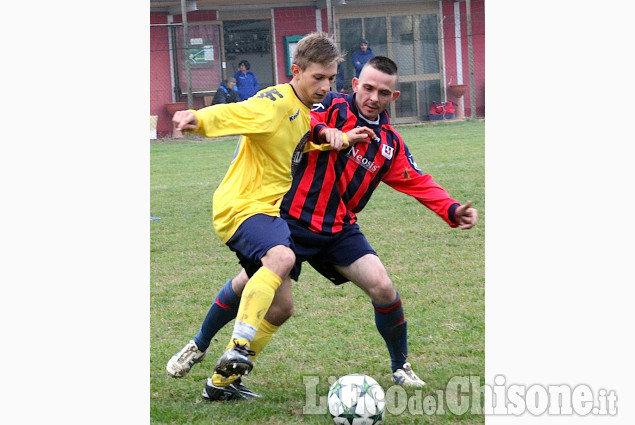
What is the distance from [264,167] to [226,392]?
1.02m

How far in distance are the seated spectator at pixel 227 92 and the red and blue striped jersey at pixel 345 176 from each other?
12726mm

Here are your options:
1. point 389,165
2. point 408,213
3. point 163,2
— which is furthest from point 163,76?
point 389,165

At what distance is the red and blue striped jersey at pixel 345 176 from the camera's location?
12.5 ft

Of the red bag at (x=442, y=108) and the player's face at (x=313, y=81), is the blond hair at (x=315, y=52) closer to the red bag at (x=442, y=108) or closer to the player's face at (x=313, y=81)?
the player's face at (x=313, y=81)

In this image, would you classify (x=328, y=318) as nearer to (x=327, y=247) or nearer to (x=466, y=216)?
(x=327, y=247)

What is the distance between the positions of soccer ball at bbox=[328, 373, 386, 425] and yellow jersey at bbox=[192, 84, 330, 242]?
80 centimetres

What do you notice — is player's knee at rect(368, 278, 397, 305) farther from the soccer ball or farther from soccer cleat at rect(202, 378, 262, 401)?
soccer cleat at rect(202, 378, 262, 401)

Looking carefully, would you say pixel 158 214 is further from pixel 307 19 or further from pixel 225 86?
pixel 307 19

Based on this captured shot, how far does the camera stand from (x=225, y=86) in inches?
654

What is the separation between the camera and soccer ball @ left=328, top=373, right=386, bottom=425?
3242 millimetres

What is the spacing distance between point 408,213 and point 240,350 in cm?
502

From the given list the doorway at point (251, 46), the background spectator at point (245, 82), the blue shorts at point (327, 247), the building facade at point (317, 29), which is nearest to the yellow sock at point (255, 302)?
the blue shorts at point (327, 247)

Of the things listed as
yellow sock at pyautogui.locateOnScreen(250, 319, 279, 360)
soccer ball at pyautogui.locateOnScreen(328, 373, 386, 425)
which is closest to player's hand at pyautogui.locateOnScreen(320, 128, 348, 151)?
yellow sock at pyautogui.locateOnScreen(250, 319, 279, 360)

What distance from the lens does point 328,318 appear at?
481 cm
